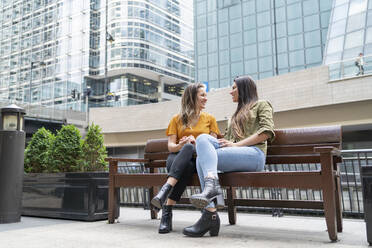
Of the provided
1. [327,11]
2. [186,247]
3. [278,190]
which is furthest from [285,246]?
[327,11]

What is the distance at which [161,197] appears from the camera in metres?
3.64

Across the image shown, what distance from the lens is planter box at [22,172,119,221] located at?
207 inches

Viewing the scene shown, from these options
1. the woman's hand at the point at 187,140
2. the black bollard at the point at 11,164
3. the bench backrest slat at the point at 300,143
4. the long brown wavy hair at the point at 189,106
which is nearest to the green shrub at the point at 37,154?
the black bollard at the point at 11,164

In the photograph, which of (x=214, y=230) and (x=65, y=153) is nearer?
(x=214, y=230)

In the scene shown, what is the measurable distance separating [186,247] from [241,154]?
45.6 inches

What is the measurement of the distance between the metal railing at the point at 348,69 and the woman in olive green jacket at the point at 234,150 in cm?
1845

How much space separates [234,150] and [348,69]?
67.6 ft

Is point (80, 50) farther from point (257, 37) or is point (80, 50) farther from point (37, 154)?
point (37, 154)

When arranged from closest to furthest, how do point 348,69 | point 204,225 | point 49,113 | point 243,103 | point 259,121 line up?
1. point 204,225
2. point 259,121
3. point 243,103
4. point 348,69
5. point 49,113

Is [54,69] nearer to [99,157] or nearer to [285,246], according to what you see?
[99,157]

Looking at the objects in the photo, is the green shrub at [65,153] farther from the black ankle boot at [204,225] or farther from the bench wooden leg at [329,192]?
A: the bench wooden leg at [329,192]

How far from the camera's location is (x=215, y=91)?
30.0 m

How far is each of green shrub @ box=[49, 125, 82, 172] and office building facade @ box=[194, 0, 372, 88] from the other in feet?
122

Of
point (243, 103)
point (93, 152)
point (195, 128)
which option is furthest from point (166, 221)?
point (93, 152)
